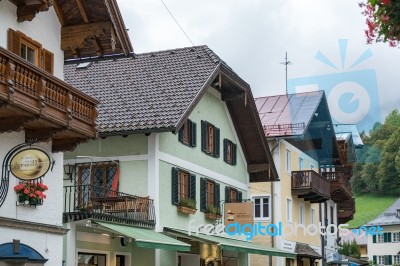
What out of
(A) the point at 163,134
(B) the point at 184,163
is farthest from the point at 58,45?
(B) the point at 184,163

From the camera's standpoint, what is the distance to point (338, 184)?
4334 cm

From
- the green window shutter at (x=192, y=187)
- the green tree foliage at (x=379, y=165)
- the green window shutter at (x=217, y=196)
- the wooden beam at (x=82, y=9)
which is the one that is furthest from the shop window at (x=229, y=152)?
the green tree foliage at (x=379, y=165)

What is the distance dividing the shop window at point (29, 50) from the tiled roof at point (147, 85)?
629 centimetres

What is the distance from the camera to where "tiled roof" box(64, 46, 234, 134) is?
2267cm

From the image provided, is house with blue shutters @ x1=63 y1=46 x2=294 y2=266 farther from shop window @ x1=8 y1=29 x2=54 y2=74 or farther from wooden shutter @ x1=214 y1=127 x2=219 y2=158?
shop window @ x1=8 y1=29 x2=54 y2=74

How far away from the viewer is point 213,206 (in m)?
27.3

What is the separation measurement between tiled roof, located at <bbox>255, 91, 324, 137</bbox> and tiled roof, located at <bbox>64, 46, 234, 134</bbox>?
10.4 metres

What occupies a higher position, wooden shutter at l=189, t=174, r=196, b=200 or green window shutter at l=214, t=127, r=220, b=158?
green window shutter at l=214, t=127, r=220, b=158

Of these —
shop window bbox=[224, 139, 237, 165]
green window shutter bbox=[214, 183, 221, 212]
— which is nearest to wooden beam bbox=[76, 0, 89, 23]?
green window shutter bbox=[214, 183, 221, 212]

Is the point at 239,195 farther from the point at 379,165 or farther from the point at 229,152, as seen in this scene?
the point at 379,165

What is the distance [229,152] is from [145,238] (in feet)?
36.2

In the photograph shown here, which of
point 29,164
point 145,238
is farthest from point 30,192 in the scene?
point 145,238

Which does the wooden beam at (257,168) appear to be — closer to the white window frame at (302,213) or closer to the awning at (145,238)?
the white window frame at (302,213)

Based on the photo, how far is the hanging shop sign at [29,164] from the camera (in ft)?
44.7
